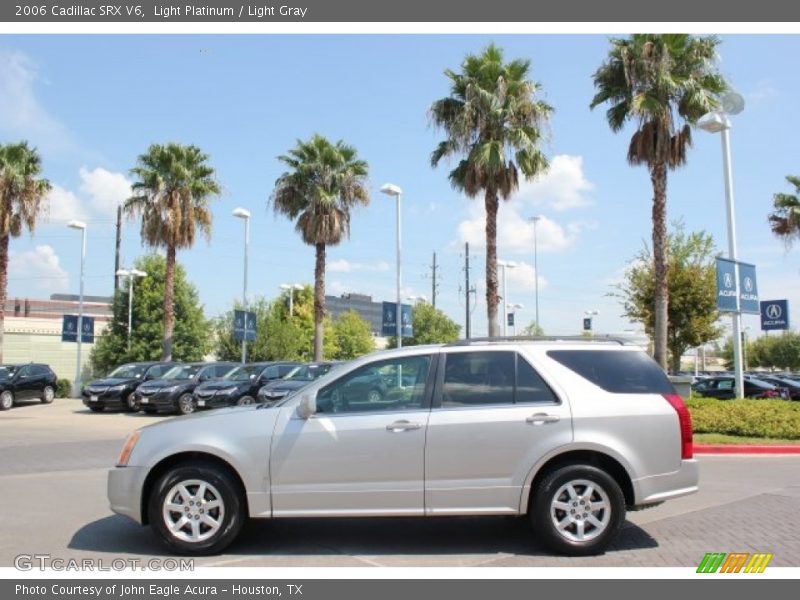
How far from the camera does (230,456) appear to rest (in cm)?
593

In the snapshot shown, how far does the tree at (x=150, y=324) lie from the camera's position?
41.3 m

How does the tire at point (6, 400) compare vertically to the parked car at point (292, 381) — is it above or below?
below

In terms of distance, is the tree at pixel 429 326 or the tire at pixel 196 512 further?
the tree at pixel 429 326

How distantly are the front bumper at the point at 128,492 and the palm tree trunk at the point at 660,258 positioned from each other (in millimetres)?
17317

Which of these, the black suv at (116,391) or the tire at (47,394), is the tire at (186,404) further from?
the tire at (47,394)

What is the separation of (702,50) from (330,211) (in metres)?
15.6

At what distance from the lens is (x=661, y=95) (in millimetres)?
22125

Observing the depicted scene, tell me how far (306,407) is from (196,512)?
126cm

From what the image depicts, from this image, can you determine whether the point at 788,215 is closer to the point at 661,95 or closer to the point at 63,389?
the point at 661,95

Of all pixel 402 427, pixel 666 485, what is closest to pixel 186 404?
pixel 402 427

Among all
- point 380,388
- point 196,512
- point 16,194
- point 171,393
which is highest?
point 16,194

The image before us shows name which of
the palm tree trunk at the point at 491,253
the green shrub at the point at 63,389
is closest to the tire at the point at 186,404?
the palm tree trunk at the point at 491,253

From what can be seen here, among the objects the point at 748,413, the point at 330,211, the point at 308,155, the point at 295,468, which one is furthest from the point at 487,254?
the point at 295,468
